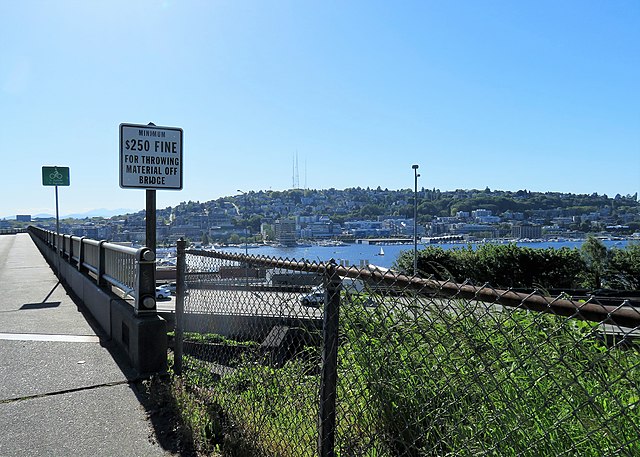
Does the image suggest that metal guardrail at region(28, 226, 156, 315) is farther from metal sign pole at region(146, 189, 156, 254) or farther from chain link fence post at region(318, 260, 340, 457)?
chain link fence post at region(318, 260, 340, 457)

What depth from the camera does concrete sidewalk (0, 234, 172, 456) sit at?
4.40 meters

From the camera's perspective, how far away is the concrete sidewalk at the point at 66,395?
4.40m

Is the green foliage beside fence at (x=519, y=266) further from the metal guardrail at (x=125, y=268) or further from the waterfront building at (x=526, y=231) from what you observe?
the waterfront building at (x=526, y=231)

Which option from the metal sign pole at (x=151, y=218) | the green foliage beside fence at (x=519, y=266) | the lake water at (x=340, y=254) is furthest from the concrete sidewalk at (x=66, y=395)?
the green foliage beside fence at (x=519, y=266)

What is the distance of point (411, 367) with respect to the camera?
120 inches

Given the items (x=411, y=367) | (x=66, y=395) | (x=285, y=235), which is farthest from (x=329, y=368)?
(x=285, y=235)

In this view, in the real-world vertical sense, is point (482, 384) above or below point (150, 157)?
below

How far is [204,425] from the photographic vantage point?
448 centimetres

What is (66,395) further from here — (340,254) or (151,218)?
(340,254)

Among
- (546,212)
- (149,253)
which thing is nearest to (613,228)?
(546,212)

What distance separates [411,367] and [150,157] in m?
4.95

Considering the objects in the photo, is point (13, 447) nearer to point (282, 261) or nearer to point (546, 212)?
point (282, 261)

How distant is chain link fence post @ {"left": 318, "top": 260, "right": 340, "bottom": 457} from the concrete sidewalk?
5.56 feet

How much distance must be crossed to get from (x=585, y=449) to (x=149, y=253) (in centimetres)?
486
